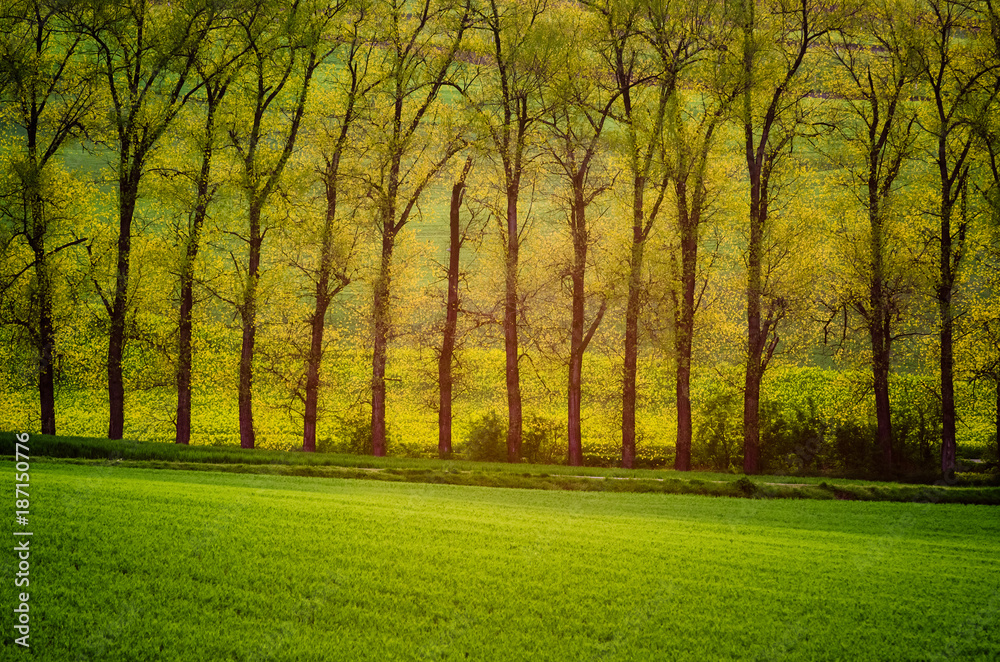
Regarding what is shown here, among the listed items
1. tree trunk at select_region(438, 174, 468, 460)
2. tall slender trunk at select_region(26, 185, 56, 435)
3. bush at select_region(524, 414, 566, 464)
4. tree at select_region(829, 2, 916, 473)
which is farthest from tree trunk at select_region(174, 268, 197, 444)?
tree at select_region(829, 2, 916, 473)

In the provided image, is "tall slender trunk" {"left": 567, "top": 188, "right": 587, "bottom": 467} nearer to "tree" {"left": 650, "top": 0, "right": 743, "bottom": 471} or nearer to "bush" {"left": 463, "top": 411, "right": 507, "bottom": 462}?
"bush" {"left": 463, "top": 411, "right": 507, "bottom": 462}

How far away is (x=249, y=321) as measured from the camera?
28281 millimetres

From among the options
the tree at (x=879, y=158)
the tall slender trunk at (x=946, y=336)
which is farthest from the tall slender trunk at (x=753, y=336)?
the tall slender trunk at (x=946, y=336)

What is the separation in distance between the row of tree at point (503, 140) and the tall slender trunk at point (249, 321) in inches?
4.8

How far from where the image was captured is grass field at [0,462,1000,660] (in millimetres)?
7105

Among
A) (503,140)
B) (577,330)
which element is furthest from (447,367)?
(503,140)

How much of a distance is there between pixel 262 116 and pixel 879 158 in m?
28.8

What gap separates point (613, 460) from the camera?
33.3 metres

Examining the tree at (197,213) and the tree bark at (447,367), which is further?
the tree bark at (447,367)

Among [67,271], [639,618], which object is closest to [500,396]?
[67,271]

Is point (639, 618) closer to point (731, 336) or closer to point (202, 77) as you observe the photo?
point (731, 336)

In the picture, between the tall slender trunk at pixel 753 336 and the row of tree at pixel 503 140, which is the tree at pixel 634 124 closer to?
the row of tree at pixel 503 140

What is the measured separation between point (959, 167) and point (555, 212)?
1732 cm

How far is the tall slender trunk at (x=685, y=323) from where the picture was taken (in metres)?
28.8
